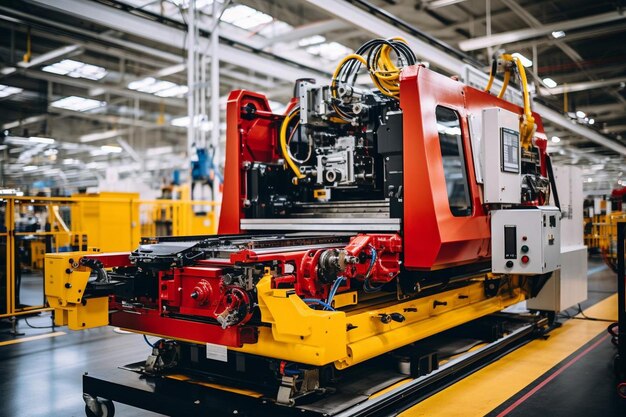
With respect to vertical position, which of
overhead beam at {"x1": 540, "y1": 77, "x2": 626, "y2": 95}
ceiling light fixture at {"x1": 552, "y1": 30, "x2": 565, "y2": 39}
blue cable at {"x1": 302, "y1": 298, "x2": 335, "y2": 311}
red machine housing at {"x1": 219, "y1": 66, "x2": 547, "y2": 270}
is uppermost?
ceiling light fixture at {"x1": 552, "y1": 30, "x2": 565, "y2": 39}

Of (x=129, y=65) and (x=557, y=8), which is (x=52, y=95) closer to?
(x=129, y=65)

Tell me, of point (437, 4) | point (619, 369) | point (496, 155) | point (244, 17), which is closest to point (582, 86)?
point (437, 4)

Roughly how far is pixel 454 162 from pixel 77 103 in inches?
546

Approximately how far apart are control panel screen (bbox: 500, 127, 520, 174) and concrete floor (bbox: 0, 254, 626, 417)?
170 cm

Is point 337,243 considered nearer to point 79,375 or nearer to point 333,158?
point 333,158

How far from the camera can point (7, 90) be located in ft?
43.8

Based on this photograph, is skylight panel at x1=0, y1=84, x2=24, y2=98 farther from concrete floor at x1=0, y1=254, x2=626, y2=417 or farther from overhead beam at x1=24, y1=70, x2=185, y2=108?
concrete floor at x1=0, y1=254, x2=626, y2=417

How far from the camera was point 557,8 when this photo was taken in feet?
31.9

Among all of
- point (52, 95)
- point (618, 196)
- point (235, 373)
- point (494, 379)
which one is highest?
point (52, 95)

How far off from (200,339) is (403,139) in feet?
6.04

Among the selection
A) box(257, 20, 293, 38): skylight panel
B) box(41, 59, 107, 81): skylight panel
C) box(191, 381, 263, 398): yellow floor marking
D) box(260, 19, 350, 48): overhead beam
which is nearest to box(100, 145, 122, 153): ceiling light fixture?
box(41, 59, 107, 81): skylight panel

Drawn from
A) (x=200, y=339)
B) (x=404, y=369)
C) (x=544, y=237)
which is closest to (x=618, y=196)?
(x=544, y=237)

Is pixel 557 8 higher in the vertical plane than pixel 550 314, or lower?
higher

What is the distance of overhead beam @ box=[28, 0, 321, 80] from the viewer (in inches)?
282
